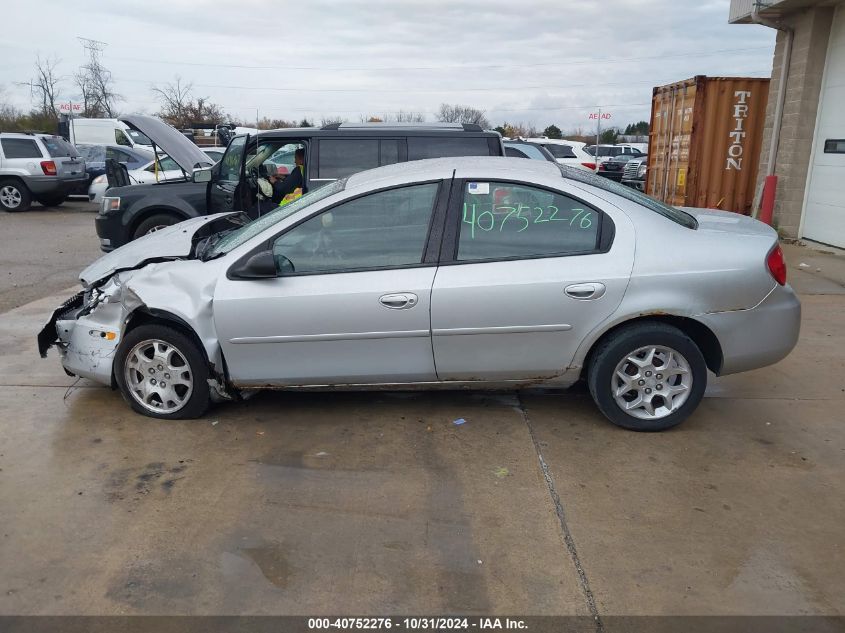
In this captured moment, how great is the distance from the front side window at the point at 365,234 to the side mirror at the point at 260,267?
8 cm

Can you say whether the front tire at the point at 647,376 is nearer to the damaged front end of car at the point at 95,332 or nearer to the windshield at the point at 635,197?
the windshield at the point at 635,197

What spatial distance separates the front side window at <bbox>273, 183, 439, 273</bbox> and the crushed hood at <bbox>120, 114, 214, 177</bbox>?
6.08 meters

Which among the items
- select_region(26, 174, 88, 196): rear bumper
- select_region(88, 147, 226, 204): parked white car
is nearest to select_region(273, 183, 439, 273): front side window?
select_region(88, 147, 226, 204): parked white car

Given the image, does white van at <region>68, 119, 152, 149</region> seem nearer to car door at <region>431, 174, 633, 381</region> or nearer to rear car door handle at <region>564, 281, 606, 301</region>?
car door at <region>431, 174, 633, 381</region>

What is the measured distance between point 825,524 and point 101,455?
12.7 feet

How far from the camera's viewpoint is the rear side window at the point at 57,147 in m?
17.5

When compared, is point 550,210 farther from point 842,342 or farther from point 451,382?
point 842,342

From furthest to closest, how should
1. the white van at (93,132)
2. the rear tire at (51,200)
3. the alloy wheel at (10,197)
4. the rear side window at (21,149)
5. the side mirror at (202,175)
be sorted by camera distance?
1. the white van at (93,132)
2. the rear tire at (51,200)
3. the alloy wheel at (10,197)
4. the rear side window at (21,149)
5. the side mirror at (202,175)

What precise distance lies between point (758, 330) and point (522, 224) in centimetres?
155

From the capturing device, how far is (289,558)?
3252 mm

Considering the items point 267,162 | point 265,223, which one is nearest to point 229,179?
point 267,162

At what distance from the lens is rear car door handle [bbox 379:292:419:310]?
167 inches

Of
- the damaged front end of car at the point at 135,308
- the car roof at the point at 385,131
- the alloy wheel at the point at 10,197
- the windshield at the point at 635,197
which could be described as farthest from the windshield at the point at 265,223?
the alloy wheel at the point at 10,197

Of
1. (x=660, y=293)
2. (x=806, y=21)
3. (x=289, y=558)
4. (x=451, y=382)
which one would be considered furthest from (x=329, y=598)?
(x=806, y=21)
